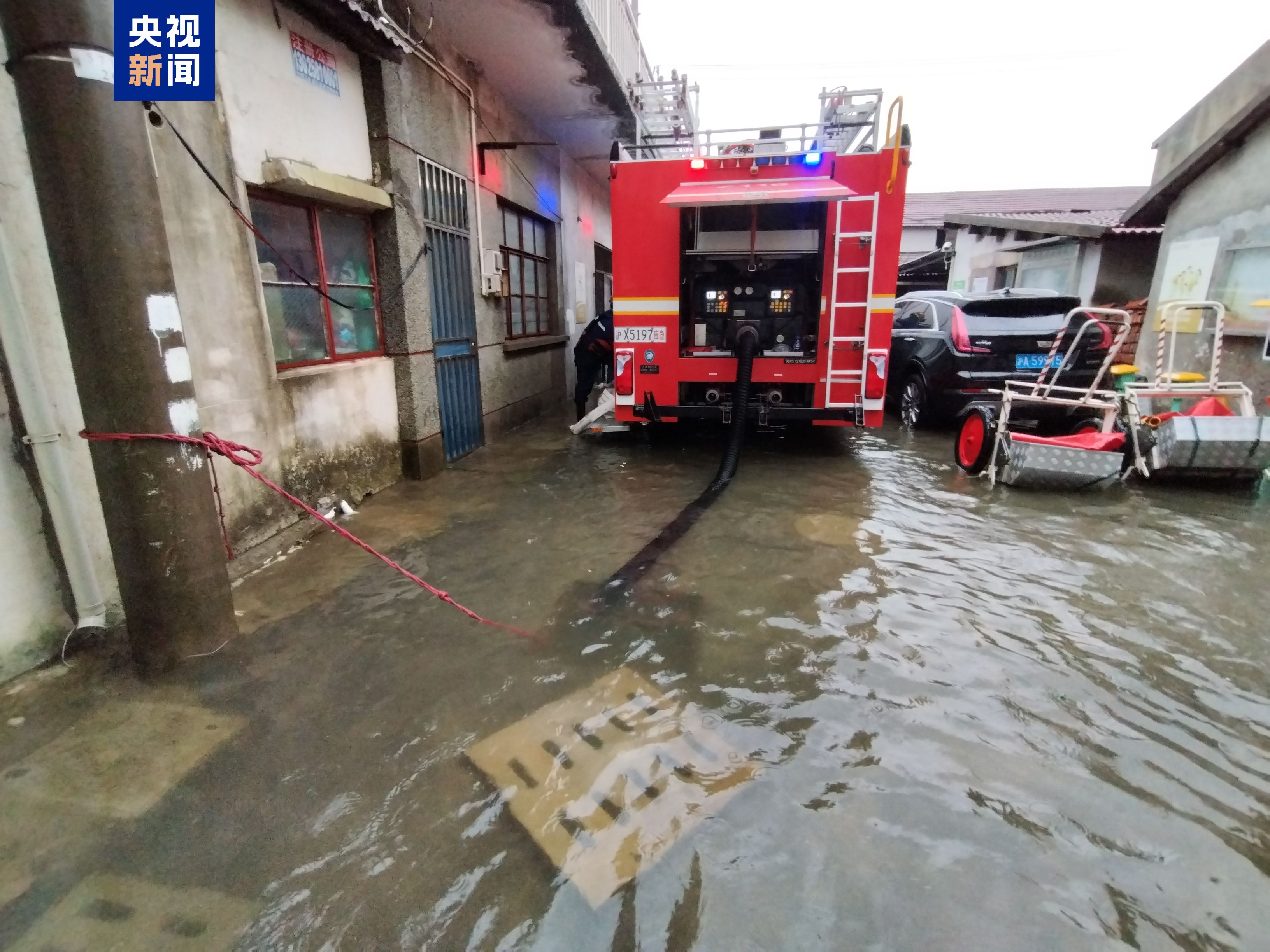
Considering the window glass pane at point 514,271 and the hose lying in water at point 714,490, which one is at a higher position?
the window glass pane at point 514,271

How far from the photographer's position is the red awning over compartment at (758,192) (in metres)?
5.12

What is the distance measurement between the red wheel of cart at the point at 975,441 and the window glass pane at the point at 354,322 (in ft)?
18.5

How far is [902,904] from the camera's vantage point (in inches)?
65.5

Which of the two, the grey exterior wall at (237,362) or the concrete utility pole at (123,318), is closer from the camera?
the concrete utility pole at (123,318)

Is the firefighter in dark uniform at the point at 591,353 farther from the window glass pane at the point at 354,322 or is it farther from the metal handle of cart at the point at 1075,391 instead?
the metal handle of cart at the point at 1075,391

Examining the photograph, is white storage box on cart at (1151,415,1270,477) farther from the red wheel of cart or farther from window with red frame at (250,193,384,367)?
window with red frame at (250,193,384,367)

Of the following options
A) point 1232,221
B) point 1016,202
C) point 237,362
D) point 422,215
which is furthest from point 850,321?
point 1016,202

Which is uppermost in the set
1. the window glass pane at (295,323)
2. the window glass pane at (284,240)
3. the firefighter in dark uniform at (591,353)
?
the window glass pane at (284,240)

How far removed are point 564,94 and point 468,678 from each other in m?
7.41

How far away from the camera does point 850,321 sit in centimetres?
588

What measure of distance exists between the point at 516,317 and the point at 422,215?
302cm

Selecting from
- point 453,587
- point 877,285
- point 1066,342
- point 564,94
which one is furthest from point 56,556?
point 1066,342

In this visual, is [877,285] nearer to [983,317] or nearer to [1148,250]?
[983,317]

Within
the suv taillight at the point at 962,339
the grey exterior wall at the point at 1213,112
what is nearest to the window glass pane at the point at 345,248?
the suv taillight at the point at 962,339
